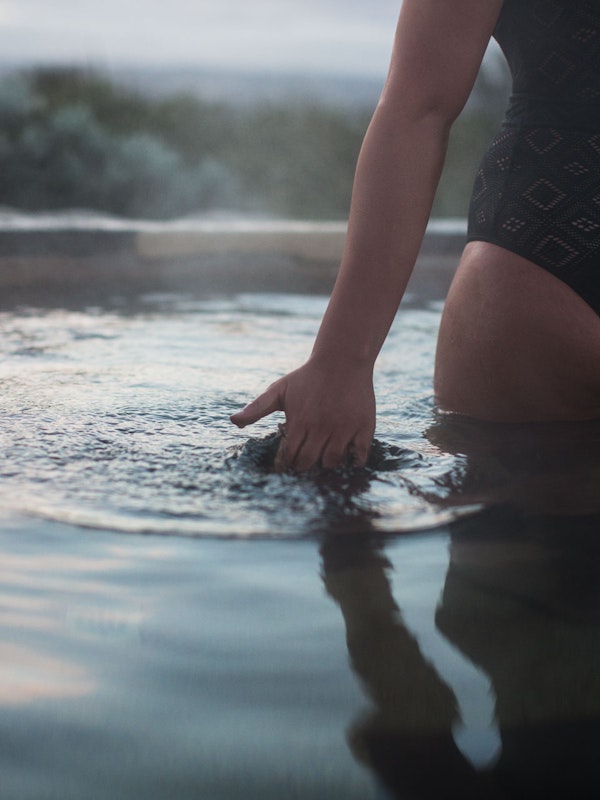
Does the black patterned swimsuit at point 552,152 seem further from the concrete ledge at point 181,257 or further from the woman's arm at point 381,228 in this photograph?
the concrete ledge at point 181,257

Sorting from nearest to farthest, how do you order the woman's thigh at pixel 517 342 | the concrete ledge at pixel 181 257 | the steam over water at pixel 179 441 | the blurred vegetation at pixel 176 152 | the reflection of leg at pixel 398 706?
the reflection of leg at pixel 398 706 → the steam over water at pixel 179 441 → the woman's thigh at pixel 517 342 → the concrete ledge at pixel 181 257 → the blurred vegetation at pixel 176 152

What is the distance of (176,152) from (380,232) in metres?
14.7

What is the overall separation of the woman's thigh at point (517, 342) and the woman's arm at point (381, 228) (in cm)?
23

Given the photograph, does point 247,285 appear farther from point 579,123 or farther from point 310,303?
point 579,123

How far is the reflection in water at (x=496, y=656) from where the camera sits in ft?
2.04

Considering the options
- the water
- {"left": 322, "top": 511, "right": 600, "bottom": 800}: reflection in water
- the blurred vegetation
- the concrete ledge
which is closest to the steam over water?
the water

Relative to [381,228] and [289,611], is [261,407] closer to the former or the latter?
[381,228]

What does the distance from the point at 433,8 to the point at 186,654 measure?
39.2 inches

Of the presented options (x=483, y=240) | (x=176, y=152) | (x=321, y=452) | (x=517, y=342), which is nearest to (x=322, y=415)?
(x=321, y=452)

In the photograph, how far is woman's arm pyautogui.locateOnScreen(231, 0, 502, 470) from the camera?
50.6 inches

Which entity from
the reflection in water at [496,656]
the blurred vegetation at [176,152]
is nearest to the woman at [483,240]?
the reflection in water at [496,656]

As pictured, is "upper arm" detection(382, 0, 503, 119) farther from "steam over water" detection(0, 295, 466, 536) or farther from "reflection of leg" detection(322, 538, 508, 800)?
"reflection of leg" detection(322, 538, 508, 800)

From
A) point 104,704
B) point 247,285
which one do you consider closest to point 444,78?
point 104,704

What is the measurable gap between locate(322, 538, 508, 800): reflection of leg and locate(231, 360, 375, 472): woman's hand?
355 millimetres
